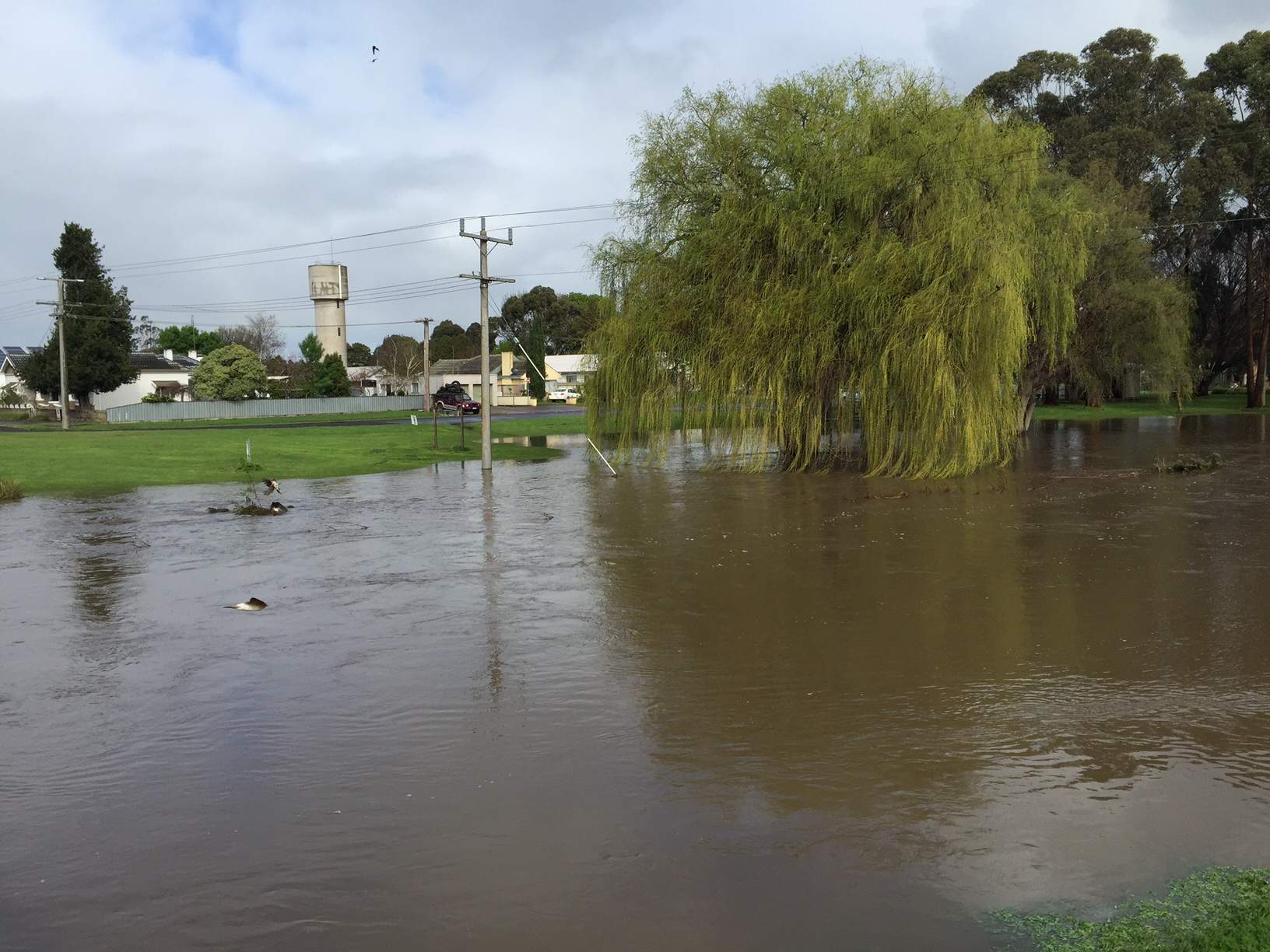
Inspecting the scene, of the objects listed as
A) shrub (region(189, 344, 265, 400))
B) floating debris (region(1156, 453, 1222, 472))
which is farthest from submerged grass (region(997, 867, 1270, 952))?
shrub (region(189, 344, 265, 400))

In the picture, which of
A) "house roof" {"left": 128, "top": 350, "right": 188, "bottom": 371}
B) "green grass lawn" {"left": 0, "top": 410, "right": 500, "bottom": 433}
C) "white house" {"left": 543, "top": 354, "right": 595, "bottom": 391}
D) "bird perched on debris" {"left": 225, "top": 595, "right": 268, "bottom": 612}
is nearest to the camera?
"bird perched on debris" {"left": 225, "top": 595, "right": 268, "bottom": 612}

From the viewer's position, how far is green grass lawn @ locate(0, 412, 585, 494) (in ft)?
94.5

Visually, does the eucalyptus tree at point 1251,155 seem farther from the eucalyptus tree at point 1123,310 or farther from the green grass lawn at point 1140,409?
the eucalyptus tree at point 1123,310

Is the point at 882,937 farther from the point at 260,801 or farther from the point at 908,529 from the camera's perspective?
the point at 908,529

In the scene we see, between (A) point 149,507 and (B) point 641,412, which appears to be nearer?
(A) point 149,507

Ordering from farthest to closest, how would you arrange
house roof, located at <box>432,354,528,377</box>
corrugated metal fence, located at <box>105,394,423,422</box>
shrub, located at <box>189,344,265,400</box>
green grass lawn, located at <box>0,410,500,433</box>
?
house roof, located at <box>432,354,528,377</box> < shrub, located at <box>189,344,265,400</box> < corrugated metal fence, located at <box>105,394,423,422</box> < green grass lawn, located at <box>0,410,500,433</box>

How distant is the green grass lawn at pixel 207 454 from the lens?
28.8 metres

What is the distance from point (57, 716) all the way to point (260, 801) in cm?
293

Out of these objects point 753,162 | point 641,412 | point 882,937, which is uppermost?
point 753,162

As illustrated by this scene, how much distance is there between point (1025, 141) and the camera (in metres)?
29.4

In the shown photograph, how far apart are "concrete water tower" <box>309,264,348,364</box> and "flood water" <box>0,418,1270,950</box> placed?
83567 mm

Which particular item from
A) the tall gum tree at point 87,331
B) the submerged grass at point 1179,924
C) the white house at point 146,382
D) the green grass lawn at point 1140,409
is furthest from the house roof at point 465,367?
the submerged grass at point 1179,924

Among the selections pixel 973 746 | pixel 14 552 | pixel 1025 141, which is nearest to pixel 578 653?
pixel 973 746

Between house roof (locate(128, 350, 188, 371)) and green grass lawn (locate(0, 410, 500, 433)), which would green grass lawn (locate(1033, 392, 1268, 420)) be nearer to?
green grass lawn (locate(0, 410, 500, 433))
